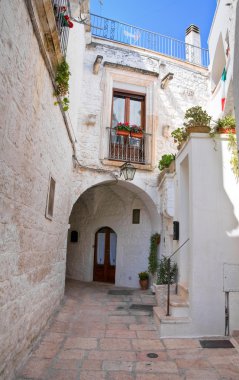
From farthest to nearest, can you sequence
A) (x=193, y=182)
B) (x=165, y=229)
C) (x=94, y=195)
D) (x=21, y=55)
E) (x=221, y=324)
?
Result: (x=94, y=195) → (x=165, y=229) → (x=193, y=182) → (x=221, y=324) → (x=21, y=55)

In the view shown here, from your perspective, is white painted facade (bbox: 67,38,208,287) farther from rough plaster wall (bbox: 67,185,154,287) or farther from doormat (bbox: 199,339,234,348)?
doormat (bbox: 199,339,234,348)

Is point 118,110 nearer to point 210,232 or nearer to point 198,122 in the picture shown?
point 198,122

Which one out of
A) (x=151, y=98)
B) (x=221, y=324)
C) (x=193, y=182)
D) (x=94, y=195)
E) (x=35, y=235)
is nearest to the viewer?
(x=35, y=235)

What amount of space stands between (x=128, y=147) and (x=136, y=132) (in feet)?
1.79

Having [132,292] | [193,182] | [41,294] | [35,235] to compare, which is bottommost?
[132,292]

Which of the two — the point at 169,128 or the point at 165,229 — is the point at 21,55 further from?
the point at 169,128

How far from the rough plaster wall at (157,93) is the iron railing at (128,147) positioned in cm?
40

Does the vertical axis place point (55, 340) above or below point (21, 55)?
below

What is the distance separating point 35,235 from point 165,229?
4871 mm

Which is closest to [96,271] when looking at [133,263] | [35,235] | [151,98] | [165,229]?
[133,263]

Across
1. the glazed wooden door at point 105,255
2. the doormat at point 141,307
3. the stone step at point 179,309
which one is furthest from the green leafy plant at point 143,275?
the stone step at point 179,309

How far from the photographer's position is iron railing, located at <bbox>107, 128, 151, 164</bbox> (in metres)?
8.43

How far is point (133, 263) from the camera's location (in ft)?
30.9

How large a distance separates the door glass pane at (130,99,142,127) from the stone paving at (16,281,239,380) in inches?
231
